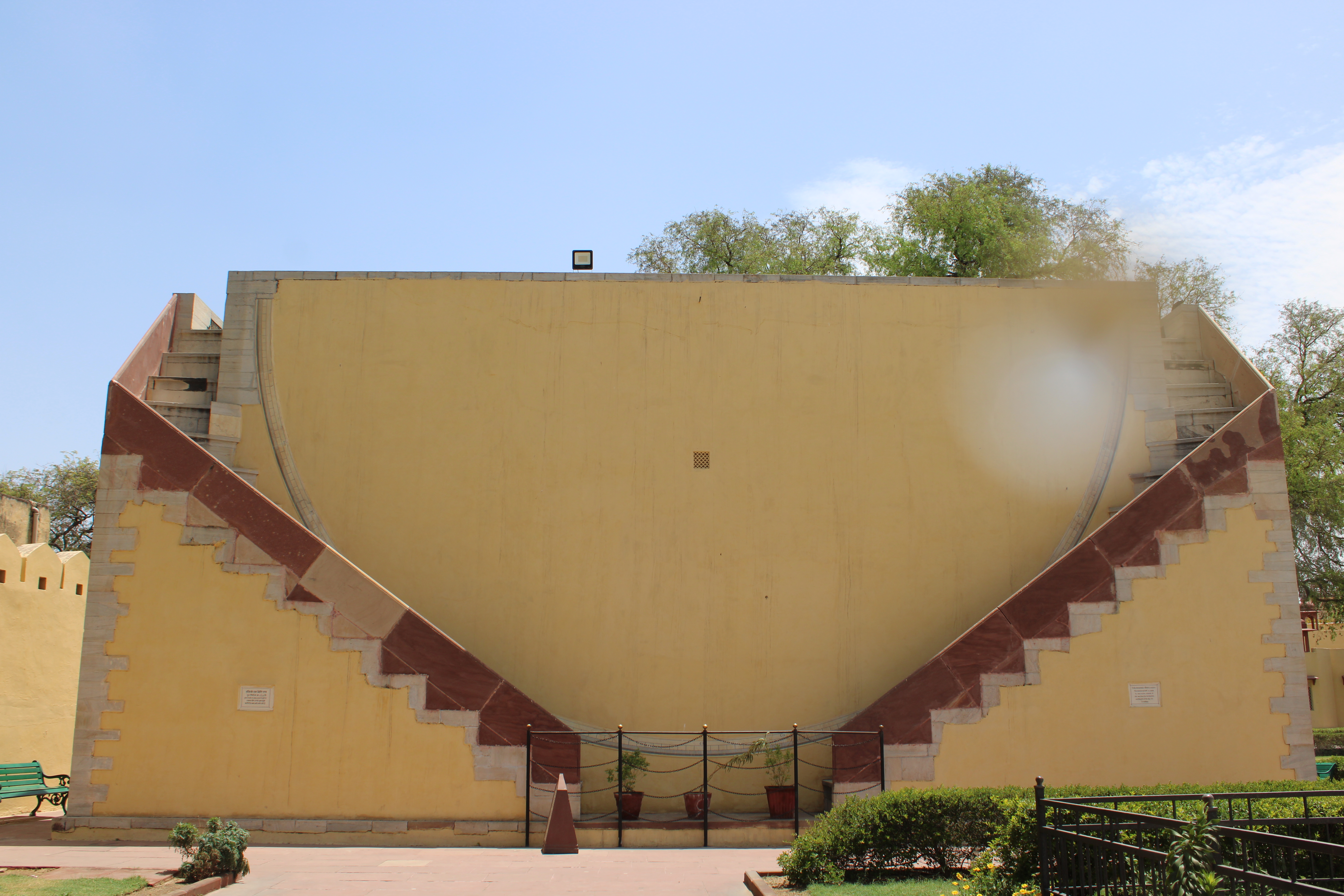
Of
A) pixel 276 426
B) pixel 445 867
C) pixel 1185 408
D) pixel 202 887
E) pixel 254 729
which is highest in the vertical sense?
pixel 1185 408

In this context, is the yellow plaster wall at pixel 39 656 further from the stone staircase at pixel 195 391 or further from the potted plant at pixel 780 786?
the potted plant at pixel 780 786

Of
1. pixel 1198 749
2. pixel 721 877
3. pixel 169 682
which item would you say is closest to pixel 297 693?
pixel 169 682

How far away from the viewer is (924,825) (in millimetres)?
8359

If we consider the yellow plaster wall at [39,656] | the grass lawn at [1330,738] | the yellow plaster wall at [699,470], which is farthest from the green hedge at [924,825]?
the grass lawn at [1330,738]

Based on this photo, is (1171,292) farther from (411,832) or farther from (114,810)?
(114,810)

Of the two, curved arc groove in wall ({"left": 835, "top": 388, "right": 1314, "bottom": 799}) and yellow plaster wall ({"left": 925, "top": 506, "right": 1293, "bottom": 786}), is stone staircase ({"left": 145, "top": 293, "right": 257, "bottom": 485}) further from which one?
yellow plaster wall ({"left": 925, "top": 506, "right": 1293, "bottom": 786})

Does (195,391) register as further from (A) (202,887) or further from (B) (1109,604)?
(B) (1109,604)

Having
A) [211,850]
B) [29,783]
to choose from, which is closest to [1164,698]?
[211,850]

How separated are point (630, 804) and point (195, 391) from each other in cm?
778

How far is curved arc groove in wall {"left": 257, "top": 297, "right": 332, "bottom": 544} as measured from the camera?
1315 cm

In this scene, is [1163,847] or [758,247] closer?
[1163,847]

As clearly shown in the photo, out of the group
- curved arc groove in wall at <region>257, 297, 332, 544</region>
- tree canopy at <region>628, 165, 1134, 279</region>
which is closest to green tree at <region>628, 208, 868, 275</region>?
tree canopy at <region>628, 165, 1134, 279</region>

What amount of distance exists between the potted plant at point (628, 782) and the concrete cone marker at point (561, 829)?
66 cm

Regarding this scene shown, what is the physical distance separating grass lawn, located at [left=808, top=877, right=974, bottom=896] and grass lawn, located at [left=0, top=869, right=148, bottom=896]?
214mm
